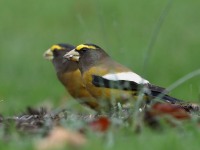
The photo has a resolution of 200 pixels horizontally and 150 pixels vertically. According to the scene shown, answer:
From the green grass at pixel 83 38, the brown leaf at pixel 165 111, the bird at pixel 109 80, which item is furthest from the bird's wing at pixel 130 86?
the green grass at pixel 83 38

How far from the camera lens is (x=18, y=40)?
60.3ft

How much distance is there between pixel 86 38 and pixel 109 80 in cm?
695

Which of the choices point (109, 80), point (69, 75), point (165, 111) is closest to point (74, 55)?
point (69, 75)

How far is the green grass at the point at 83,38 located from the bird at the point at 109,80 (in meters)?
3.66

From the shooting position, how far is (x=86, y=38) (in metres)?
15.2

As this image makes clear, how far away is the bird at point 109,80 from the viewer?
311 inches

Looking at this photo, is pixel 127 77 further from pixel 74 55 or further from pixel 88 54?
pixel 74 55

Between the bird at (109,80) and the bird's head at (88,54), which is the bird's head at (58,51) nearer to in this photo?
the bird's head at (88,54)

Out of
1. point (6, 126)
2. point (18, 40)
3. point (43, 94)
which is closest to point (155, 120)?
point (6, 126)

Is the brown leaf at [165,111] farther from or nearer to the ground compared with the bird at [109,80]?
nearer to the ground

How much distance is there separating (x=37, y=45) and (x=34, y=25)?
1.38m

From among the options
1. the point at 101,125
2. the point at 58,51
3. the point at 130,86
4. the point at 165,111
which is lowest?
the point at 101,125

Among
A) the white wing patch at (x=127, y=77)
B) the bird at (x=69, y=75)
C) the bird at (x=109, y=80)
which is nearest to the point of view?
the bird at (x=109, y=80)

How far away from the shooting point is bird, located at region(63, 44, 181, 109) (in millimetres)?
7910
